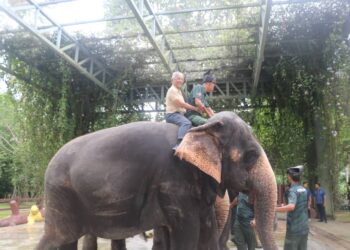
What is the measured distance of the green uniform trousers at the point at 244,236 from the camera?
6.28 m

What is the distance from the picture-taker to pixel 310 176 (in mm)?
16938

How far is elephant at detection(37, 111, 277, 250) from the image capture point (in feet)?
12.4

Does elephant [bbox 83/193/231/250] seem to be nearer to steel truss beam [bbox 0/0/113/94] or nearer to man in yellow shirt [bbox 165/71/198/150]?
man in yellow shirt [bbox 165/71/198/150]

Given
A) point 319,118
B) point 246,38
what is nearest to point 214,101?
point 319,118

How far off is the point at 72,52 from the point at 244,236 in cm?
912

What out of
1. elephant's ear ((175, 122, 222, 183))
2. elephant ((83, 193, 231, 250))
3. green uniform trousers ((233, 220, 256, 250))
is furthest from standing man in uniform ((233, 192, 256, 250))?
elephant's ear ((175, 122, 222, 183))

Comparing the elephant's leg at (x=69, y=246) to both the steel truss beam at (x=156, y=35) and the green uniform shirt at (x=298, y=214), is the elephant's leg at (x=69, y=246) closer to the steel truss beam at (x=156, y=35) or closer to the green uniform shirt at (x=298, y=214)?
the green uniform shirt at (x=298, y=214)

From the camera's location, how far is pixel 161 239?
4.62 m

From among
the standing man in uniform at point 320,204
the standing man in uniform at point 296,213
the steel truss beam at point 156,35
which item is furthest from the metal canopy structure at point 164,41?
the standing man in uniform at point 296,213

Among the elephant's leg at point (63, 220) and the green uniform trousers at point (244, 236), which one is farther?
the green uniform trousers at point (244, 236)

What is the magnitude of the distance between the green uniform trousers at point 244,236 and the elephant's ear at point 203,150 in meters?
2.84

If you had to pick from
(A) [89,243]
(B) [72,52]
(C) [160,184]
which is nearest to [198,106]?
(C) [160,184]

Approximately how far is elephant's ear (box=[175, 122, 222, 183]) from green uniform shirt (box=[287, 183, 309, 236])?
6.03 feet

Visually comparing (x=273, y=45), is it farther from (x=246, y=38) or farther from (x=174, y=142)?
(x=174, y=142)
